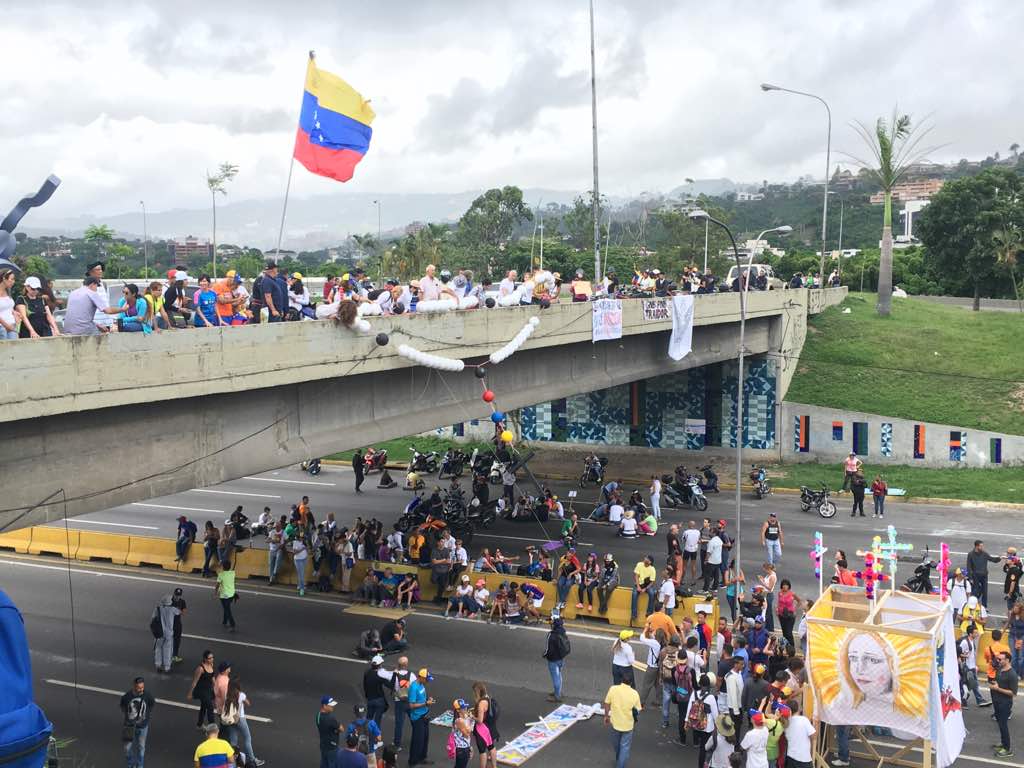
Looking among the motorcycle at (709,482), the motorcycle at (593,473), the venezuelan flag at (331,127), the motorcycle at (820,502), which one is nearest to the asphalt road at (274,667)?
the venezuelan flag at (331,127)

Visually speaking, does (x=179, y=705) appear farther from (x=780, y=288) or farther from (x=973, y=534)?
(x=780, y=288)

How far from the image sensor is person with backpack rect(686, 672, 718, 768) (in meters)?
14.5

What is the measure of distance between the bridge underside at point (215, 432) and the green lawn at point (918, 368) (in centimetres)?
2030

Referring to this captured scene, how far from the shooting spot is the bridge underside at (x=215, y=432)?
12445 millimetres

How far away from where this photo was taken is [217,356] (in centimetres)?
1435

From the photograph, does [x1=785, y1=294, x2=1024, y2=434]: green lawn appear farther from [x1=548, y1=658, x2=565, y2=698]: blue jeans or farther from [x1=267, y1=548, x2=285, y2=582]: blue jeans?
[x1=548, y1=658, x2=565, y2=698]: blue jeans

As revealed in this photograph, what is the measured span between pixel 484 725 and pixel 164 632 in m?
7.85

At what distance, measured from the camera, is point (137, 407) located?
1367cm

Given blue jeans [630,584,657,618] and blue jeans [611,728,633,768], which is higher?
blue jeans [611,728,633,768]

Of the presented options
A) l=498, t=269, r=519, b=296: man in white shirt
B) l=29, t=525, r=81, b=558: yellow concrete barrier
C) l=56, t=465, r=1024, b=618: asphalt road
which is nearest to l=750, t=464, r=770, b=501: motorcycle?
l=56, t=465, r=1024, b=618: asphalt road

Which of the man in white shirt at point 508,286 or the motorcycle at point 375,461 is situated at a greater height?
the man in white shirt at point 508,286

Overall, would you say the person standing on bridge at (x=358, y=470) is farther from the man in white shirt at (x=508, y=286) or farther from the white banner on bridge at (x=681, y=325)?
the man in white shirt at (x=508, y=286)

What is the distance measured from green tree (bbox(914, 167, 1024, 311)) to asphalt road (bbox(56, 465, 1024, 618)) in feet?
103

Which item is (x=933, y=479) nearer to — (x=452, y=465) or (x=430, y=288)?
(x=452, y=465)
